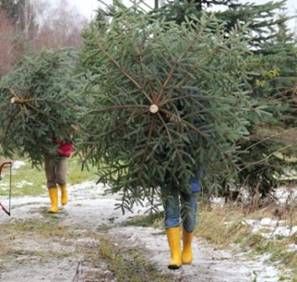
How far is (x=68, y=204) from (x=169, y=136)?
6.42 metres

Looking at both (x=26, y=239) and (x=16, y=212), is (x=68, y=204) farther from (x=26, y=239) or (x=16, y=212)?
(x=26, y=239)

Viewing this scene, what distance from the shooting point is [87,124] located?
5328 mm

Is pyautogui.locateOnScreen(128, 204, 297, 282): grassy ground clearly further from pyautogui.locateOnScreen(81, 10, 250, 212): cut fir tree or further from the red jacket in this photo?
the red jacket

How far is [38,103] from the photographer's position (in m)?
8.49

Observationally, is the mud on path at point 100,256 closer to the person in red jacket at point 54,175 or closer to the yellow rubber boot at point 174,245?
the yellow rubber boot at point 174,245

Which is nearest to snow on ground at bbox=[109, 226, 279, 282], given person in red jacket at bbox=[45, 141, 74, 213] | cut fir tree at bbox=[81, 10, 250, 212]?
cut fir tree at bbox=[81, 10, 250, 212]

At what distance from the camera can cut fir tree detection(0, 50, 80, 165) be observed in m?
8.46

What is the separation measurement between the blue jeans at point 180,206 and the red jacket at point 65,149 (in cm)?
402

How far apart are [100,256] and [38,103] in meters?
3.04

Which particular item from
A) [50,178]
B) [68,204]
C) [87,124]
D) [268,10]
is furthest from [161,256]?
[268,10]

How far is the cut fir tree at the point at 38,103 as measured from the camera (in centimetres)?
Result: 846

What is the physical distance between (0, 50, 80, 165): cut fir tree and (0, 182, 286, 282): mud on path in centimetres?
116

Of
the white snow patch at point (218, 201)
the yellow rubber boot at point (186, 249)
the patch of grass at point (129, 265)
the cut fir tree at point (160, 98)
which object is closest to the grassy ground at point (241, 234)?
the white snow patch at point (218, 201)

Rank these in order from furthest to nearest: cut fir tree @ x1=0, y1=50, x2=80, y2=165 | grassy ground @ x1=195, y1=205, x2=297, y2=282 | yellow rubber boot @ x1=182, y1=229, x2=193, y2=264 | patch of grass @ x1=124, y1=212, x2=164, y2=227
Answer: cut fir tree @ x1=0, y1=50, x2=80, y2=165 < patch of grass @ x1=124, y1=212, x2=164, y2=227 < grassy ground @ x1=195, y1=205, x2=297, y2=282 < yellow rubber boot @ x1=182, y1=229, x2=193, y2=264
